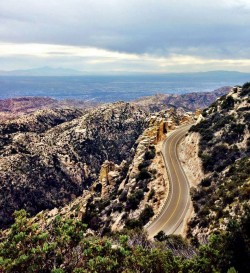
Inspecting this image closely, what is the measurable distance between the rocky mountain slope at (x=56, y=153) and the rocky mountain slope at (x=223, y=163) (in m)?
20.4

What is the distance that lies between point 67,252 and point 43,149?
86.2 metres

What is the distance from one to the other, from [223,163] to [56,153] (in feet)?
225

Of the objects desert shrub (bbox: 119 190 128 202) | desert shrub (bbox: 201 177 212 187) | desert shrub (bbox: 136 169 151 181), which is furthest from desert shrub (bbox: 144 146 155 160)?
desert shrub (bbox: 201 177 212 187)

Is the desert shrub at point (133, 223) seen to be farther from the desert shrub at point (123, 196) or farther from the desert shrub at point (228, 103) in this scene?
the desert shrub at point (228, 103)

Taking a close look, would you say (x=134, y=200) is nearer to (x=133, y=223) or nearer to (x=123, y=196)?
(x=123, y=196)

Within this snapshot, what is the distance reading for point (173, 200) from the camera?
50.3 meters

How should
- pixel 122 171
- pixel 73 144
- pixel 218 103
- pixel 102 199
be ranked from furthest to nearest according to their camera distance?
1. pixel 73 144
2. pixel 218 103
3. pixel 122 171
4. pixel 102 199

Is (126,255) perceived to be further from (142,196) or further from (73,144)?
(73,144)

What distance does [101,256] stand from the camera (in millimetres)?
26266

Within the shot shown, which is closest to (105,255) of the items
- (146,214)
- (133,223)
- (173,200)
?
(133,223)

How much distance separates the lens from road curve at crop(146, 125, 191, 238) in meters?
44.6

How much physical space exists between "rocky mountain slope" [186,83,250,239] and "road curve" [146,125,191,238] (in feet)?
7.30

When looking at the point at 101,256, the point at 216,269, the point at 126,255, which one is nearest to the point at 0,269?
the point at 101,256

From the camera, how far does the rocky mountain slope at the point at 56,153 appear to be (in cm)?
9688
